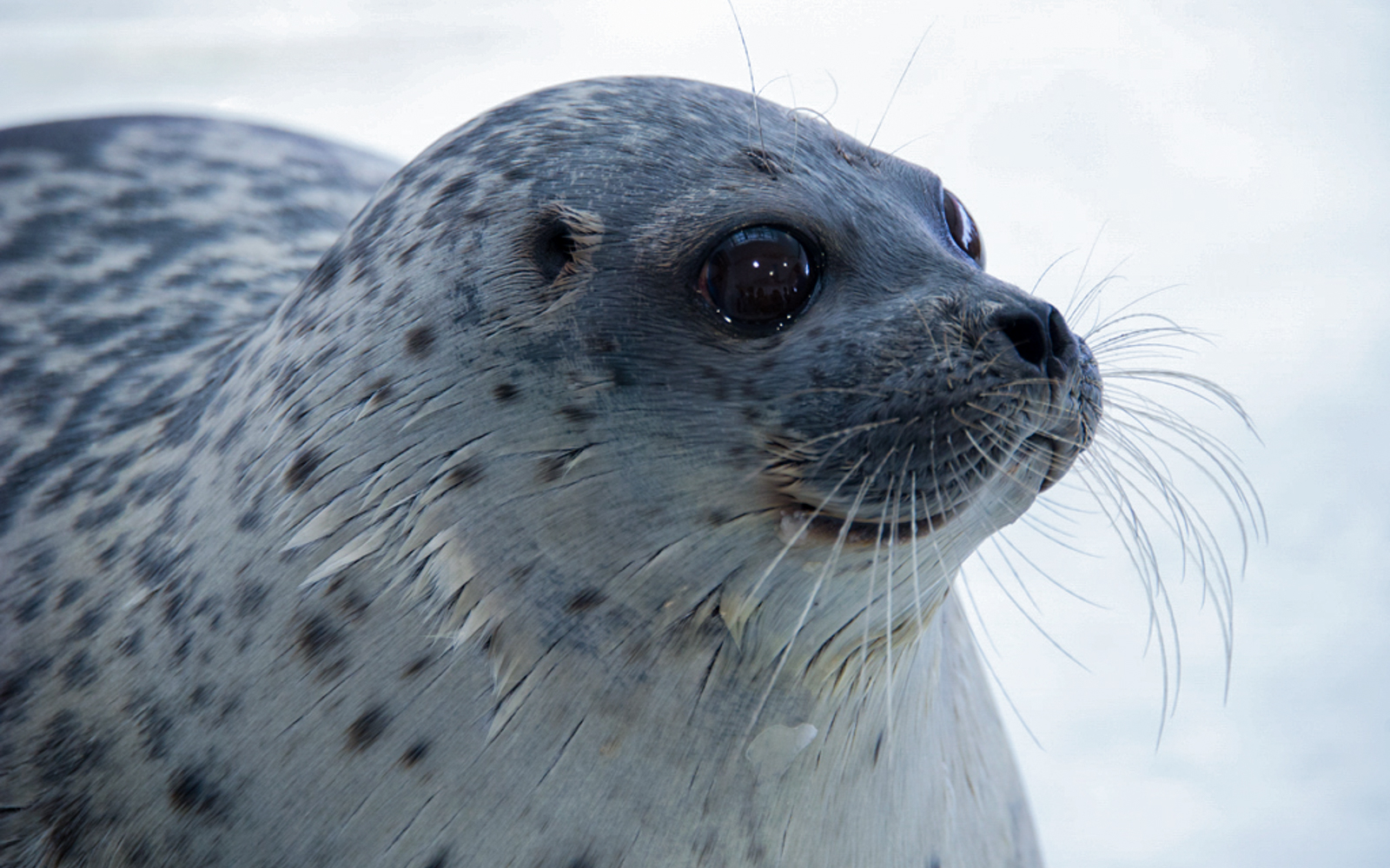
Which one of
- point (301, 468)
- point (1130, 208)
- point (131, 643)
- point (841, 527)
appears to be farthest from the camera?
point (1130, 208)

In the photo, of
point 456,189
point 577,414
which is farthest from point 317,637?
point 456,189

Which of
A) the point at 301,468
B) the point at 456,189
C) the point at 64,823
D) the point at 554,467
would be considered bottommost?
the point at 64,823

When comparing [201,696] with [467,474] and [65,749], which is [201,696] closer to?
[65,749]

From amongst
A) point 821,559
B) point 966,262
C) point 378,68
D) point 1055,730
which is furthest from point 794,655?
point 378,68

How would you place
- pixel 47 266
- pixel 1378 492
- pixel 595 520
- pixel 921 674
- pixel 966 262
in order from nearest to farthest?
pixel 595 520 < pixel 966 262 < pixel 921 674 < pixel 47 266 < pixel 1378 492

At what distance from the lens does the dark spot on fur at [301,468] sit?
117 cm

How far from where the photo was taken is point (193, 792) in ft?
3.99

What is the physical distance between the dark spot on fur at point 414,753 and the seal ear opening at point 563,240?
0.42 m

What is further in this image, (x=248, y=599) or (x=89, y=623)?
(x=89, y=623)

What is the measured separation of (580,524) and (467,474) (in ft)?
0.35

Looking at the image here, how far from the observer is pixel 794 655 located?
1.14 metres

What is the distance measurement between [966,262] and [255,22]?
4.28 m

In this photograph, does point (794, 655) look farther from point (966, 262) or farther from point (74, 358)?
point (74, 358)

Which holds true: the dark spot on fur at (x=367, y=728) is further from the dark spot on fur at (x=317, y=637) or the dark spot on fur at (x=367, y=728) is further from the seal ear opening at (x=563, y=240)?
the seal ear opening at (x=563, y=240)
